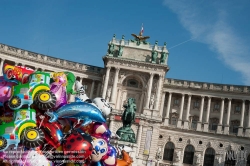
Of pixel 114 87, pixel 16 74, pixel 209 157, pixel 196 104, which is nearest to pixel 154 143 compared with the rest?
pixel 209 157

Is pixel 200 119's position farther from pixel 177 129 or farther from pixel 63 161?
pixel 63 161

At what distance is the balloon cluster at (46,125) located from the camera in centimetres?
1709

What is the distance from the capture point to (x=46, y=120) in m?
18.6

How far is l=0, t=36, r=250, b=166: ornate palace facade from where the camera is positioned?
2424 inches

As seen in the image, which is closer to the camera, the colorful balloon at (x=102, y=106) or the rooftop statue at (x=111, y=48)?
the colorful balloon at (x=102, y=106)

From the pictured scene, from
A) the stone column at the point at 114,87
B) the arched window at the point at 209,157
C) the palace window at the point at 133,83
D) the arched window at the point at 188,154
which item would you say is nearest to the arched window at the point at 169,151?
the arched window at the point at 188,154

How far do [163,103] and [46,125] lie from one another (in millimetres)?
51982

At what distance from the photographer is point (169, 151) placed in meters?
64.3

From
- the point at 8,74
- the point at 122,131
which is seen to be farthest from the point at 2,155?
the point at 122,131

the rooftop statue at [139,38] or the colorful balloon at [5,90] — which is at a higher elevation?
the rooftop statue at [139,38]

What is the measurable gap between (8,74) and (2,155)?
15.4ft

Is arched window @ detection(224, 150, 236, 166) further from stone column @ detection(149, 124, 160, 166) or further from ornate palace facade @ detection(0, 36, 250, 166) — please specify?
stone column @ detection(149, 124, 160, 166)

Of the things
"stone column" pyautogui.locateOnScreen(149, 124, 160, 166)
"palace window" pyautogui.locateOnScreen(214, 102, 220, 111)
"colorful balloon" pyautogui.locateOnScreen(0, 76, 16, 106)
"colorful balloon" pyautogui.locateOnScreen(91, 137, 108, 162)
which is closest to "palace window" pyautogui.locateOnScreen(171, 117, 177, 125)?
"stone column" pyautogui.locateOnScreen(149, 124, 160, 166)

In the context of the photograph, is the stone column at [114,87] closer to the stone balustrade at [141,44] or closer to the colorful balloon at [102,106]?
the stone balustrade at [141,44]
